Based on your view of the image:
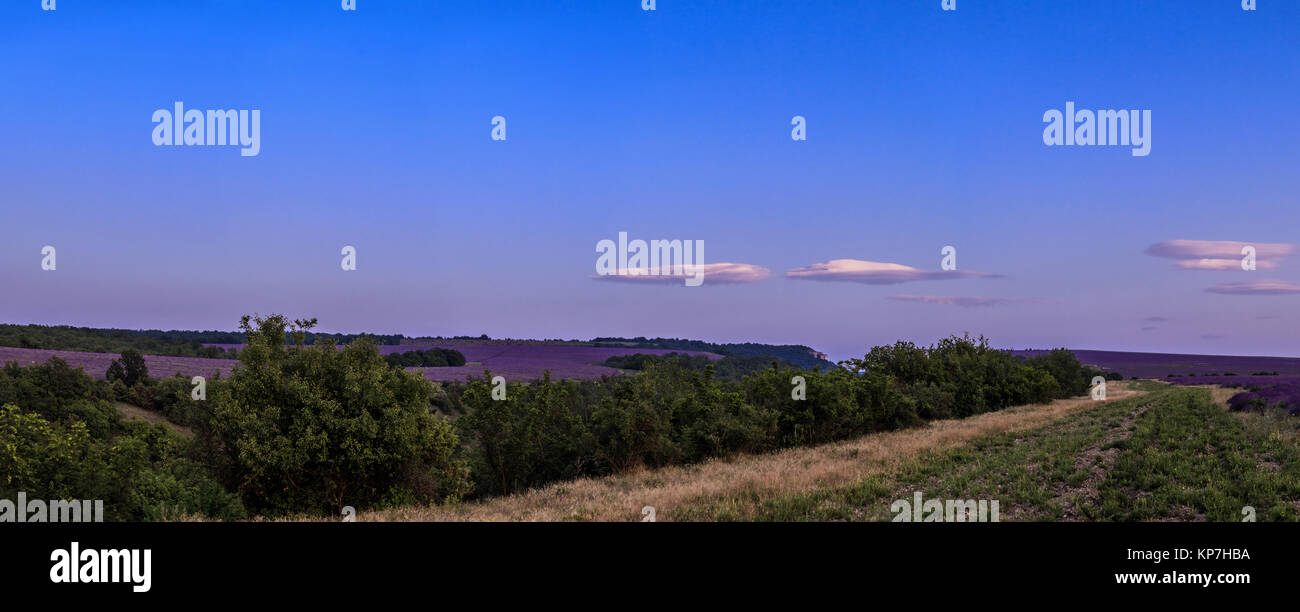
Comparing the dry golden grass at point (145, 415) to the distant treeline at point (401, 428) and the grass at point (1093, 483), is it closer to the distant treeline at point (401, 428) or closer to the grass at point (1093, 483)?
the distant treeline at point (401, 428)

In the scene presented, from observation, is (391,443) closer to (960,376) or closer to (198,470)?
(198,470)

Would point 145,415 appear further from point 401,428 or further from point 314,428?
point 401,428

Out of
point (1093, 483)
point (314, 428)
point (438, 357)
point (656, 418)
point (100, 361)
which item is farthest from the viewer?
point (438, 357)

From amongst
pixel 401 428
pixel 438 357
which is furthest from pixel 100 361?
pixel 401 428

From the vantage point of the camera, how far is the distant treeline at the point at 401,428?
19172 millimetres

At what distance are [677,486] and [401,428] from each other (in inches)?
336

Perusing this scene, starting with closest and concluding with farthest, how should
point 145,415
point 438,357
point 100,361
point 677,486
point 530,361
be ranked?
point 677,486 → point 530,361 → point 145,415 → point 100,361 → point 438,357

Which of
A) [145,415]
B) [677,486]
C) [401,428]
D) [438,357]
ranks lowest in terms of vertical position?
[145,415]

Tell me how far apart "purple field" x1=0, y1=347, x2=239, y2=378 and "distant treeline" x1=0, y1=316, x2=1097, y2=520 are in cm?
1287

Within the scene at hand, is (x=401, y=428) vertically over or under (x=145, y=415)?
over

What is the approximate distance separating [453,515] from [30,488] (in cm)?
1460

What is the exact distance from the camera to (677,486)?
68.8 ft

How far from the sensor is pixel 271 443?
18672 mm

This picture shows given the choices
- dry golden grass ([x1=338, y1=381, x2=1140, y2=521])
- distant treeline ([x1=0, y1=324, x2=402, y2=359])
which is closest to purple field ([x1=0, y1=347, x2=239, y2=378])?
distant treeline ([x1=0, y1=324, x2=402, y2=359])
